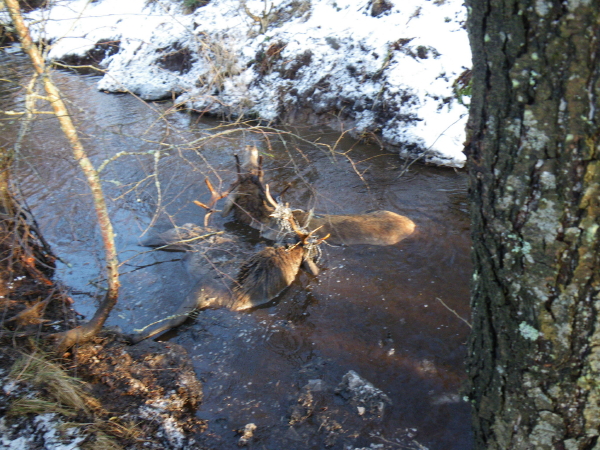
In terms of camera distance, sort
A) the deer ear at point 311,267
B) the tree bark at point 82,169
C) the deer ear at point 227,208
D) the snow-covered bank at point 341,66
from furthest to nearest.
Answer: the snow-covered bank at point 341,66, the deer ear at point 227,208, the deer ear at point 311,267, the tree bark at point 82,169

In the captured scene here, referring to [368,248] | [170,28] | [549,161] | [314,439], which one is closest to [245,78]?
[170,28]

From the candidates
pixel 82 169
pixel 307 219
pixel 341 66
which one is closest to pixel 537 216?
pixel 82 169

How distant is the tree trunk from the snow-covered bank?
19.6ft

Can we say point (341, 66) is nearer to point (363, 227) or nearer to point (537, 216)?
point (363, 227)

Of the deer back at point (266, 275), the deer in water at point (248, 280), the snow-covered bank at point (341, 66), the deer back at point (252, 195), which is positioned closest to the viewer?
the deer in water at point (248, 280)

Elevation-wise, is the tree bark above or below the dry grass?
above

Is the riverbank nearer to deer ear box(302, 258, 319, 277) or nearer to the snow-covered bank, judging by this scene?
deer ear box(302, 258, 319, 277)

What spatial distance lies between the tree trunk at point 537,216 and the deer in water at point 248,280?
326 cm

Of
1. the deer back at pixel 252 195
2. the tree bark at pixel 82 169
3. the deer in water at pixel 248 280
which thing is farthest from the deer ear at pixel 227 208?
the tree bark at pixel 82 169

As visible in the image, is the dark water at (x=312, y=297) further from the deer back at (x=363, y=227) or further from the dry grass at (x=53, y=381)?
the dry grass at (x=53, y=381)

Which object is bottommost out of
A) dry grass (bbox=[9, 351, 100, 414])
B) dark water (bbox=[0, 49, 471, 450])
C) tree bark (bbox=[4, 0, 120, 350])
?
dark water (bbox=[0, 49, 471, 450])

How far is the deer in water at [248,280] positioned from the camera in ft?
15.6

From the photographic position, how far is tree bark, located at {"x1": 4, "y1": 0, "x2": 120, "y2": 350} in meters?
2.88

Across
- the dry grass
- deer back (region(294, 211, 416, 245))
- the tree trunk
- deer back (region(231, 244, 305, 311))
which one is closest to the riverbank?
the dry grass
